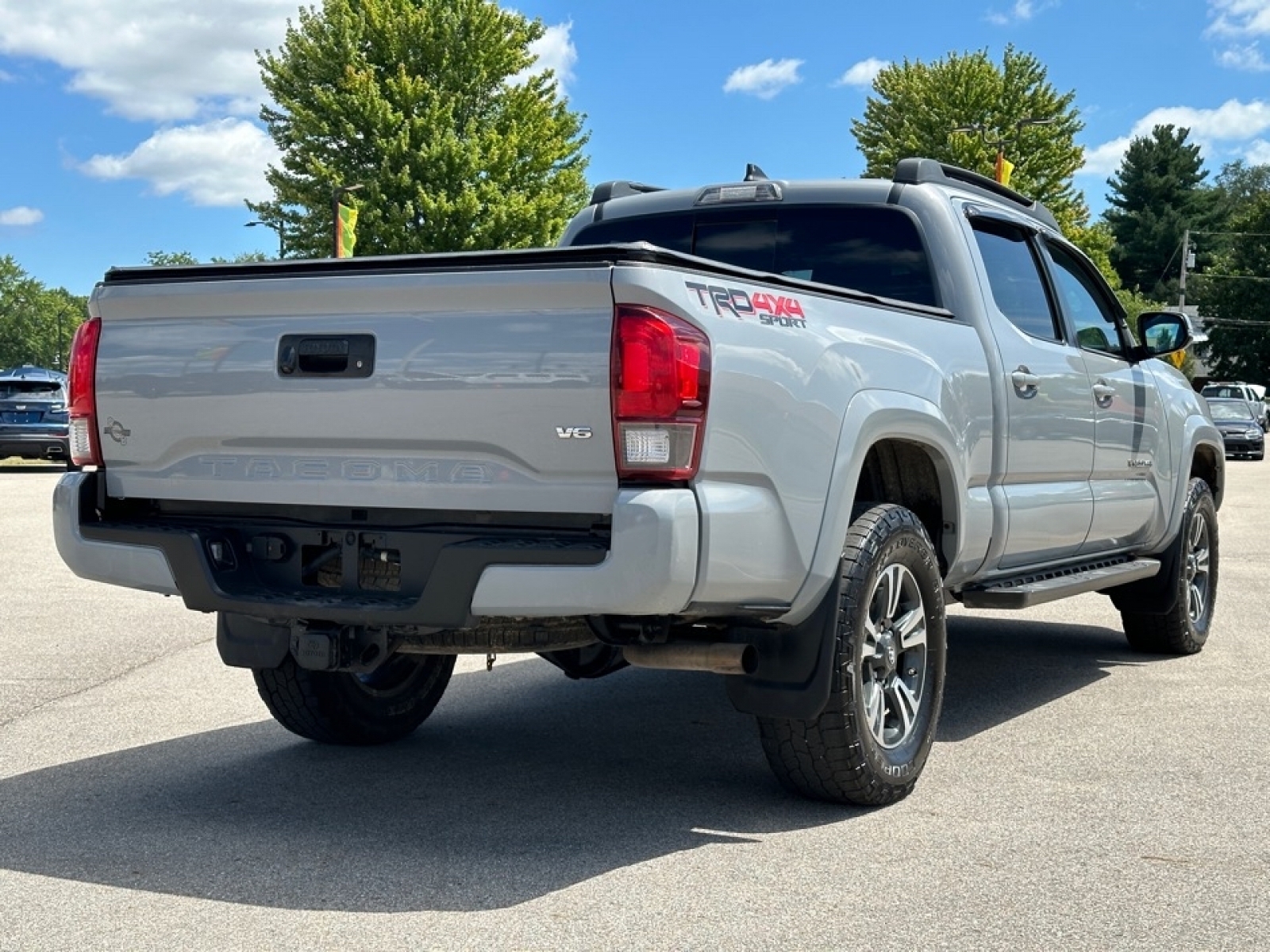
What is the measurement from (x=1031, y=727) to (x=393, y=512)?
2.97 metres

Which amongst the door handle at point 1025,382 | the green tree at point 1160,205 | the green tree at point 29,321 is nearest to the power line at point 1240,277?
the green tree at point 1160,205

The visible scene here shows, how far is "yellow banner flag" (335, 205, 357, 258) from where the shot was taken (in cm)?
3144

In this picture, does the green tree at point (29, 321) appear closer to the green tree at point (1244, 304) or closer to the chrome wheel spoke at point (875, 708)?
the green tree at point (1244, 304)

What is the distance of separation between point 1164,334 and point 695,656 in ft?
13.3

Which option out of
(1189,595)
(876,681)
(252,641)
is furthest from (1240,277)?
(252,641)

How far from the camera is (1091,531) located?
681cm

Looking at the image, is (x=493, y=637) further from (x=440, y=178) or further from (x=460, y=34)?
(x=460, y=34)

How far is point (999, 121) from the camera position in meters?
54.8

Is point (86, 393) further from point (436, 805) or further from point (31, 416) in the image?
point (31, 416)

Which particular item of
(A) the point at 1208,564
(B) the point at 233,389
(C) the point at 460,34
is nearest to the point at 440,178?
(C) the point at 460,34

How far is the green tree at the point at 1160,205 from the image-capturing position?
98.4 meters

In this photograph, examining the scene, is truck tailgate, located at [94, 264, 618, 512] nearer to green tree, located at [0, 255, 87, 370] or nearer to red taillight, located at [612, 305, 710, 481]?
red taillight, located at [612, 305, 710, 481]

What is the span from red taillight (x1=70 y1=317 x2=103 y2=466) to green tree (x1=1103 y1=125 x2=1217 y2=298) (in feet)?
323

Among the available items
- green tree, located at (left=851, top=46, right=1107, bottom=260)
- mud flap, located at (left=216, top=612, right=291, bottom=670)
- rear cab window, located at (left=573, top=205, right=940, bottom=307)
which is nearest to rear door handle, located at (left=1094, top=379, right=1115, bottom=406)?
rear cab window, located at (left=573, top=205, right=940, bottom=307)
